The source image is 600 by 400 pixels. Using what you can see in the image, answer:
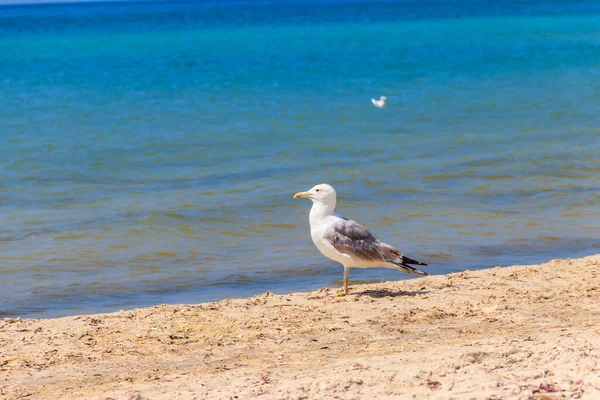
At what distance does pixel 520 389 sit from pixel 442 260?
507 centimetres

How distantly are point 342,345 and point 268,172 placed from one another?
8683mm

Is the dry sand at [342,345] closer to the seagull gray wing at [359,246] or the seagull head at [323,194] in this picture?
the seagull gray wing at [359,246]

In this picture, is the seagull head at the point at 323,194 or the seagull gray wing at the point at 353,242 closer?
the seagull gray wing at the point at 353,242

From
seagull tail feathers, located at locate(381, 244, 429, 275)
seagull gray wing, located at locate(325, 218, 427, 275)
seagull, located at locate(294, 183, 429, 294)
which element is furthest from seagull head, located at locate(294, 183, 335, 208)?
seagull tail feathers, located at locate(381, 244, 429, 275)

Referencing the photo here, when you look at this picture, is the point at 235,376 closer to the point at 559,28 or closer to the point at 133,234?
the point at 133,234

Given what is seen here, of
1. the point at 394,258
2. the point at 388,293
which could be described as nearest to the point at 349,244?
the point at 394,258

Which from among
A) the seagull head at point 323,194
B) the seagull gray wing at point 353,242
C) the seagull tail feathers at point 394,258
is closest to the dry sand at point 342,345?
the seagull tail feathers at point 394,258

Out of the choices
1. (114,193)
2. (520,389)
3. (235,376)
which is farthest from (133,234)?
(520,389)

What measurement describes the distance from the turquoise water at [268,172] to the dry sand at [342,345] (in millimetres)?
1368

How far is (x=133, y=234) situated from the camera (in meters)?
10.9

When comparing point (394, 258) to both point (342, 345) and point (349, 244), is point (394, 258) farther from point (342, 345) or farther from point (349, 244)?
point (342, 345)

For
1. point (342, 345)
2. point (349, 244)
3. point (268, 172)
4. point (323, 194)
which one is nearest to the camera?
point (342, 345)

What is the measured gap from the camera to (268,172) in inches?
581

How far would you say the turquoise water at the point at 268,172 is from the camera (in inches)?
382
